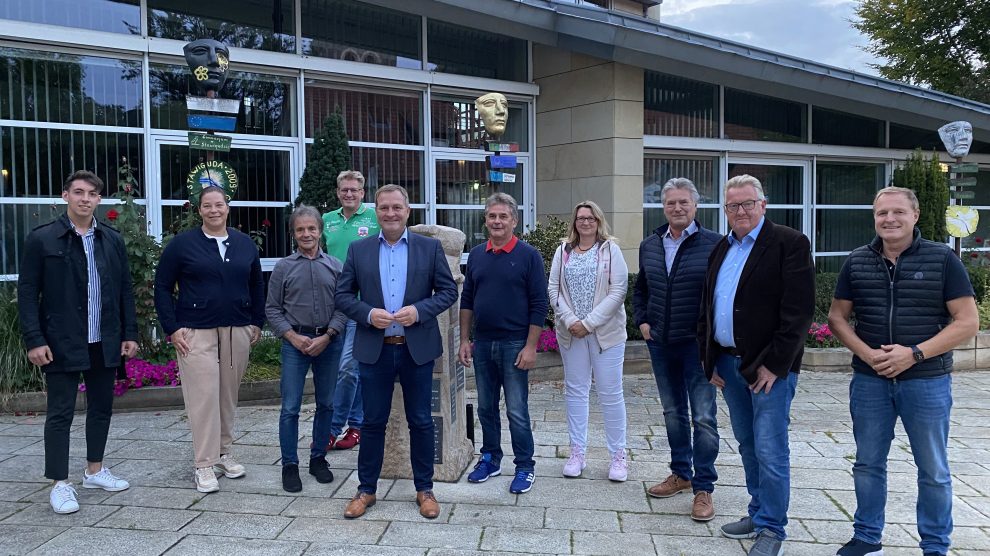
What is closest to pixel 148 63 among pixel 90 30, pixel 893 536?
pixel 90 30

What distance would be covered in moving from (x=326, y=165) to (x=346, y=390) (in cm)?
344

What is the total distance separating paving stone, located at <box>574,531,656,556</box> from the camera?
375 centimetres

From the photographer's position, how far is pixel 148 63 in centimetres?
824

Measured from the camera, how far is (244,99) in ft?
29.0

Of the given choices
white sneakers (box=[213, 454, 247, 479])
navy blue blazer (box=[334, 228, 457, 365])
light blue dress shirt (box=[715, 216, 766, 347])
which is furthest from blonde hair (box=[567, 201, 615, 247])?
white sneakers (box=[213, 454, 247, 479])

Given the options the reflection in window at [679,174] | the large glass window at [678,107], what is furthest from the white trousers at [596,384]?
the large glass window at [678,107]

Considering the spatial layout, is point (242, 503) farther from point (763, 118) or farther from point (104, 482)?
point (763, 118)

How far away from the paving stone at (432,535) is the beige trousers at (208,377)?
57.6 inches

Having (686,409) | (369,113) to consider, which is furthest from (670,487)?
(369,113)

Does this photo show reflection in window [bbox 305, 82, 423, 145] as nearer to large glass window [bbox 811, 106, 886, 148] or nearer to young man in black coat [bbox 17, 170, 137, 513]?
young man in black coat [bbox 17, 170, 137, 513]

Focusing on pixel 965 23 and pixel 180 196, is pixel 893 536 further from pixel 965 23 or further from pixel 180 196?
pixel 965 23

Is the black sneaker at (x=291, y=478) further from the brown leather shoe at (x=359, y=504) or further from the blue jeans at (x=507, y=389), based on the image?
the blue jeans at (x=507, y=389)

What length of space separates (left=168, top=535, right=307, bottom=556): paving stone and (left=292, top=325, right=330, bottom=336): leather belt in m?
1.34

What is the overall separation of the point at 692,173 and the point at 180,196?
7.42m
